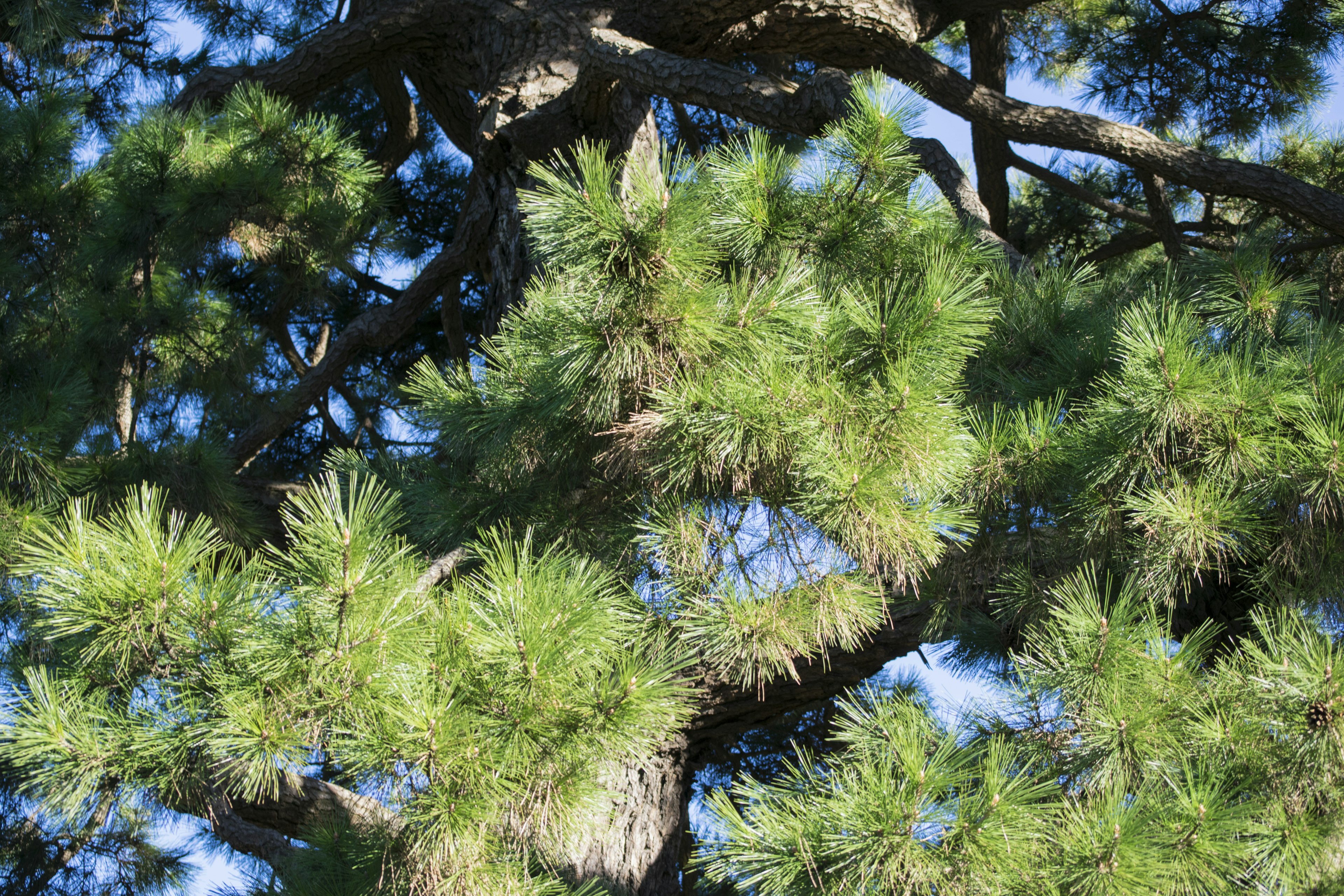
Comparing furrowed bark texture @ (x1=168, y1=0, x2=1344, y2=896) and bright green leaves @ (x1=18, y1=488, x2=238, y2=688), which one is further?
furrowed bark texture @ (x1=168, y1=0, x2=1344, y2=896)

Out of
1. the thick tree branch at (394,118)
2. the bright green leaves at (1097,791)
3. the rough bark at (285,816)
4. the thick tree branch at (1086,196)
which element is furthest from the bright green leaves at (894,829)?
the thick tree branch at (394,118)

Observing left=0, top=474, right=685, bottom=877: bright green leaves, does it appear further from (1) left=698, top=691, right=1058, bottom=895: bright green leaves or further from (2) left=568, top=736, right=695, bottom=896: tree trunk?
(2) left=568, top=736, right=695, bottom=896: tree trunk

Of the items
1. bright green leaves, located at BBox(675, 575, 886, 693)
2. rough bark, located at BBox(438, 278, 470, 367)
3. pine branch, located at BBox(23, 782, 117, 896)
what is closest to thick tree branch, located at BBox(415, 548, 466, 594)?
bright green leaves, located at BBox(675, 575, 886, 693)

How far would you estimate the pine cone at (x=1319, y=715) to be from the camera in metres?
1.33

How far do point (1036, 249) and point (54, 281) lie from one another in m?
3.65

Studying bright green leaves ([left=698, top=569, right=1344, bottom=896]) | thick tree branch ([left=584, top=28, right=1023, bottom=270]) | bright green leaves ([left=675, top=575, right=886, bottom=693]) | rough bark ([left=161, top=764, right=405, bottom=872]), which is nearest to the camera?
bright green leaves ([left=698, top=569, right=1344, bottom=896])

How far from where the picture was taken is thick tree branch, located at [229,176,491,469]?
311 centimetres

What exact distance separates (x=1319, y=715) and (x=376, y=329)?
2.71 metres

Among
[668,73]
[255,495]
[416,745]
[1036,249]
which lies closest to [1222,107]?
[1036,249]

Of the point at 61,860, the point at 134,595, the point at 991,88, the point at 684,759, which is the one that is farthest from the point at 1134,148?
→ the point at 61,860

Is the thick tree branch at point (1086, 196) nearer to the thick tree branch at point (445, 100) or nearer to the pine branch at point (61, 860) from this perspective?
the thick tree branch at point (445, 100)

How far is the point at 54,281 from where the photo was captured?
9.61 ft

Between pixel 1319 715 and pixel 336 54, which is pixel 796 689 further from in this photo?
pixel 336 54

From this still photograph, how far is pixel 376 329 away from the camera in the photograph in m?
3.30
